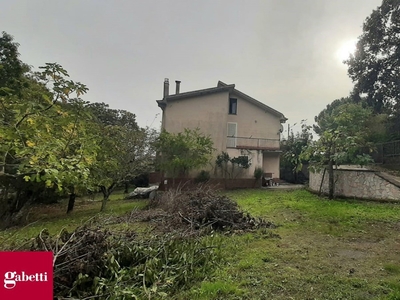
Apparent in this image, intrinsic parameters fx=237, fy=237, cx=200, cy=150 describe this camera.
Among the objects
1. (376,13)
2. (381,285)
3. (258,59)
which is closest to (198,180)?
(258,59)

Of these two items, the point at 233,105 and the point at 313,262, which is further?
the point at 233,105

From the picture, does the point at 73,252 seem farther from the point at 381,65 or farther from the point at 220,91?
the point at 381,65

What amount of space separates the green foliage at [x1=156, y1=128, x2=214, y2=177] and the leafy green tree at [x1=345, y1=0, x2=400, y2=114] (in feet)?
43.8

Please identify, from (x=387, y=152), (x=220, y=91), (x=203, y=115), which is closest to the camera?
(x=387, y=152)

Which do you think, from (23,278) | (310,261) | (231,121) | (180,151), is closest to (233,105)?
(231,121)

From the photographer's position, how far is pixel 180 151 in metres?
17.1

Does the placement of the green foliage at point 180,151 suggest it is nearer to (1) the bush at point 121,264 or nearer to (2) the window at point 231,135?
(2) the window at point 231,135

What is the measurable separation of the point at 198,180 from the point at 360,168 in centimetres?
1065

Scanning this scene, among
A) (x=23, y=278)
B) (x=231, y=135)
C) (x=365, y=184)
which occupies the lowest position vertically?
(x=23, y=278)

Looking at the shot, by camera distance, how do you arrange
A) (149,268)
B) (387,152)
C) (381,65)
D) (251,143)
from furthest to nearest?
(251,143), (381,65), (387,152), (149,268)

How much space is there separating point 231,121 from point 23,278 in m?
20.3

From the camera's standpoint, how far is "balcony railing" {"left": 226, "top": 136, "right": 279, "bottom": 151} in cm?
2112

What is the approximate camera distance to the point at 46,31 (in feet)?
34.3

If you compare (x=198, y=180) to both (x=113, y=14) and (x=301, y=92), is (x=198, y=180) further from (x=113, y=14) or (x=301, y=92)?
(x=113, y=14)
